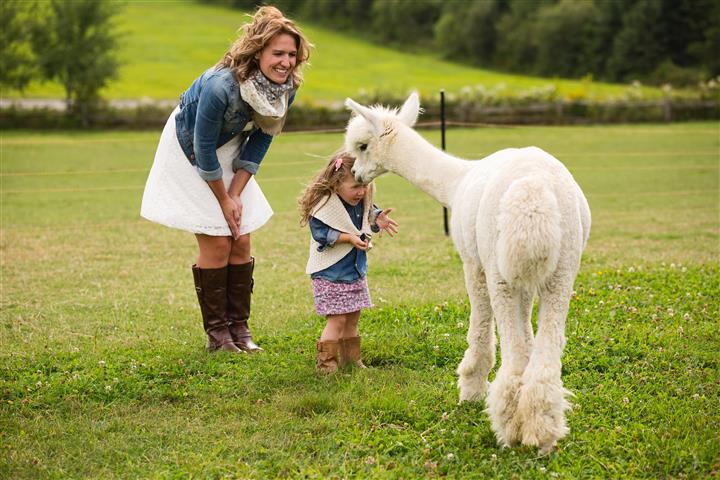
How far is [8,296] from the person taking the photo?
27.2ft

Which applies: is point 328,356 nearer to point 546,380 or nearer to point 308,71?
point 546,380

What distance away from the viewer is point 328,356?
5.63 meters

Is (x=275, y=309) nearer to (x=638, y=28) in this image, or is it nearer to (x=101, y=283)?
(x=101, y=283)

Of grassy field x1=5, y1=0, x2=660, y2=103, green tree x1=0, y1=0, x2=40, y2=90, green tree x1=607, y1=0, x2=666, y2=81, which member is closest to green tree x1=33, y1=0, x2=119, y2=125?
green tree x1=0, y1=0, x2=40, y2=90

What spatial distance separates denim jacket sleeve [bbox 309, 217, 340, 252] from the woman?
0.66 metres

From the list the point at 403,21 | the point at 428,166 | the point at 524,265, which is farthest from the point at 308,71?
the point at 524,265

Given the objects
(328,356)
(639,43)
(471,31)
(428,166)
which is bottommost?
(328,356)

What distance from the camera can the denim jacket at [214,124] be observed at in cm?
→ 542

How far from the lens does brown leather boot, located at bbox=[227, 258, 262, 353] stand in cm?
623

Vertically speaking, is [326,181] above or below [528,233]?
below

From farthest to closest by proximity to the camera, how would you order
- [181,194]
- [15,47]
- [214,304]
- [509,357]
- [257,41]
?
[15,47] → [214,304] → [181,194] → [257,41] → [509,357]

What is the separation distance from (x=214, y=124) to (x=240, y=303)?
154 centimetres

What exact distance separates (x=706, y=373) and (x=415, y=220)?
28.6 ft

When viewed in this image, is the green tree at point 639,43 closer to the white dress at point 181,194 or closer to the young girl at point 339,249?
the young girl at point 339,249
